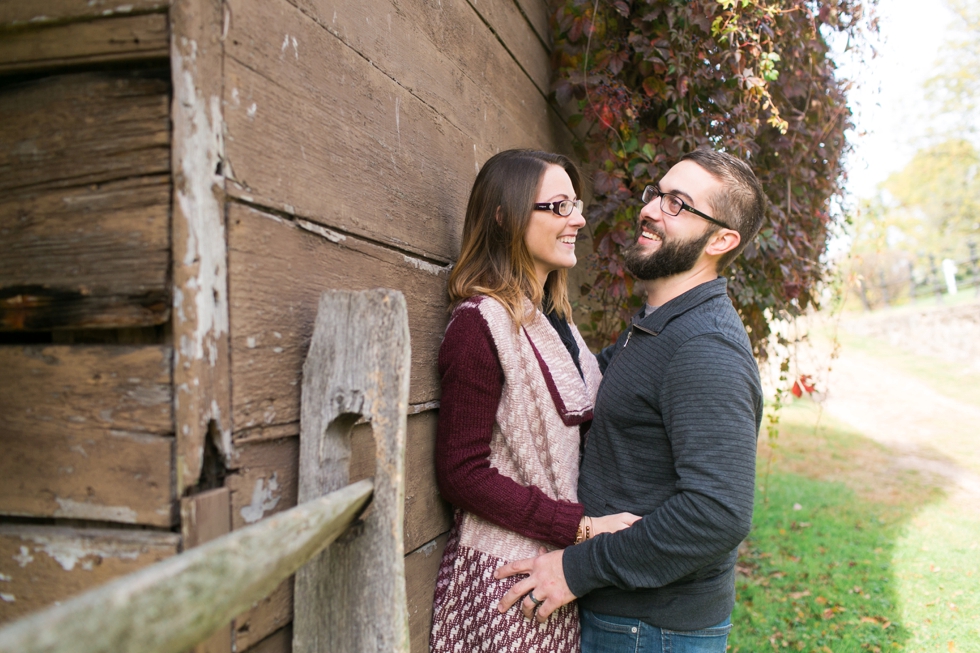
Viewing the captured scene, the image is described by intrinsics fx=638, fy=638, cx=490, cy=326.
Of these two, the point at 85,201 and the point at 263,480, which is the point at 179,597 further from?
the point at 85,201

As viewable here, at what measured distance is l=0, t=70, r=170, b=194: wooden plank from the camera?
2.97 feet

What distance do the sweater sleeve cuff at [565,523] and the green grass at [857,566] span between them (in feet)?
9.74

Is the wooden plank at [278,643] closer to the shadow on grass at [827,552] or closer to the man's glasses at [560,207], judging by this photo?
the man's glasses at [560,207]

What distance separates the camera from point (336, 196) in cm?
123

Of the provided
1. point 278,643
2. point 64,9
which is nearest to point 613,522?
point 278,643

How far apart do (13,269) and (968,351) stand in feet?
55.8

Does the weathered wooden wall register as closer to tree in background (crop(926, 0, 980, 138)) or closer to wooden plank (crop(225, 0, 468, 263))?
wooden plank (crop(225, 0, 468, 263))

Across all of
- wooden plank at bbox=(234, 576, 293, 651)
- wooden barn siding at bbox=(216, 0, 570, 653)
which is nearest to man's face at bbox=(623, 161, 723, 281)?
wooden barn siding at bbox=(216, 0, 570, 653)

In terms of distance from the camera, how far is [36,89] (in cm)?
96

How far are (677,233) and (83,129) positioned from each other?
157 cm

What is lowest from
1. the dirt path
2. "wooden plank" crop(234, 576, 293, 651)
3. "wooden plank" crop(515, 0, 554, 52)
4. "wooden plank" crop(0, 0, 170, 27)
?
the dirt path

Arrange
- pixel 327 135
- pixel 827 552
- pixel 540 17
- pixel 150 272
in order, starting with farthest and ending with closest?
pixel 827 552 < pixel 540 17 < pixel 327 135 < pixel 150 272

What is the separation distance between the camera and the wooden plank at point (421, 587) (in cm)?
156

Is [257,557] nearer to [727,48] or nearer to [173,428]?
[173,428]
